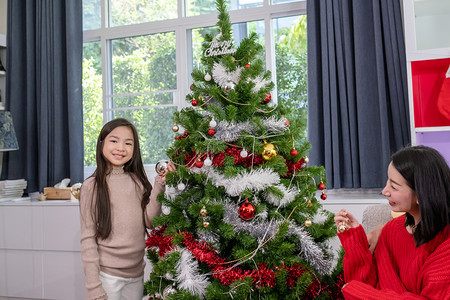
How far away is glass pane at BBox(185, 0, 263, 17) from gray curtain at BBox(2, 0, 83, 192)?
90 centimetres

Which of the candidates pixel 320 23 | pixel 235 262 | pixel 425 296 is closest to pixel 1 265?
pixel 235 262

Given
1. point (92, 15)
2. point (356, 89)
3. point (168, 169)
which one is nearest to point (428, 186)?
point (168, 169)

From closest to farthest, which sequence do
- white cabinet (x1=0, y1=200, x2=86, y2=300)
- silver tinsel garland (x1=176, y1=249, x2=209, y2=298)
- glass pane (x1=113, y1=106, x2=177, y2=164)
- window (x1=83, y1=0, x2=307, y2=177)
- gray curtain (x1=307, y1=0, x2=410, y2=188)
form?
silver tinsel garland (x1=176, y1=249, x2=209, y2=298)
gray curtain (x1=307, y1=0, x2=410, y2=188)
white cabinet (x1=0, y1=200, x2=86, y2=300)
window (x1=83, y1=0, x2=307, y2=177)
glass pane (x1=113, y1=106, x2=177, y2=164)

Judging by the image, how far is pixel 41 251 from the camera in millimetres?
3223

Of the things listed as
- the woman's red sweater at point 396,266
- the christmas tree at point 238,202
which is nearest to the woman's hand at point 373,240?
the woman's red sweater at point 396,266

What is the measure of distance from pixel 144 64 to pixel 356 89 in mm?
1674

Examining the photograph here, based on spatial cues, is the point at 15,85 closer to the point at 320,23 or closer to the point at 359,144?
the point at 320,23

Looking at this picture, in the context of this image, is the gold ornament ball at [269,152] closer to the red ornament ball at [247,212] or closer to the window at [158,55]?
the red ornament ball at [247,212]

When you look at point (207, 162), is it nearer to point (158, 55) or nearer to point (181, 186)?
point (181, 186)

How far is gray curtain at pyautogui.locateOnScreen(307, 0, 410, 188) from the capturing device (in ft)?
9.04

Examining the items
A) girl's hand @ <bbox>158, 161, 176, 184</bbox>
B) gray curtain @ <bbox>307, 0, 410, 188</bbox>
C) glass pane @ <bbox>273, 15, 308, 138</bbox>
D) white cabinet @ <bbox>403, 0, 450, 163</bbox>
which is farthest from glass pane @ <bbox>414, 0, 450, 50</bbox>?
girl's hand @ <bbox>158, 161, 176, 184</bbox>

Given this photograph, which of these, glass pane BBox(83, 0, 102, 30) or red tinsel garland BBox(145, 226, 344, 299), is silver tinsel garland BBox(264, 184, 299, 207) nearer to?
red tinsel garland BBox(145, 226, 344, 299)

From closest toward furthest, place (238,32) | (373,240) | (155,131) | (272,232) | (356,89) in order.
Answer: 1. (373,240)
2. (272,232)
3. (356,89)
4. (238,32)
5. (155,131)

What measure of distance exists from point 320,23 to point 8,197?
103 inches
